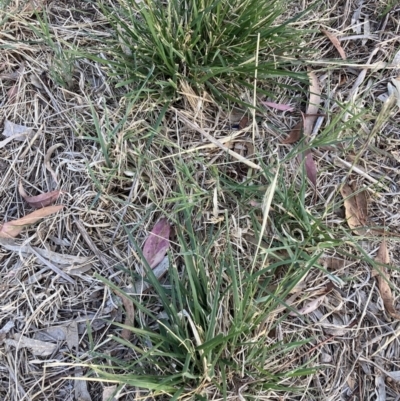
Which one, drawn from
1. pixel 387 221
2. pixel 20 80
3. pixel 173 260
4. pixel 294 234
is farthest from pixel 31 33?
pixel 387 221

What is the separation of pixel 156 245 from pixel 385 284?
69 centimetres

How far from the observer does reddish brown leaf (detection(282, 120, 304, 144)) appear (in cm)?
A: 162

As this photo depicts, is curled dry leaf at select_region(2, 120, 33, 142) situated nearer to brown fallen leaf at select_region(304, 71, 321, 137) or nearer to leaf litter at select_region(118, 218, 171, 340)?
leaf litter at select_region(118, 218, 171, 340)

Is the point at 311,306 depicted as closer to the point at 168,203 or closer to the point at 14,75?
the point at 168,203

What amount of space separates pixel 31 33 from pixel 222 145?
777 mm

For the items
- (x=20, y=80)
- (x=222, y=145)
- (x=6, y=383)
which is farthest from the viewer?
(x=20, y=80)

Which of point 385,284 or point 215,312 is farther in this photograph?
point 385,284

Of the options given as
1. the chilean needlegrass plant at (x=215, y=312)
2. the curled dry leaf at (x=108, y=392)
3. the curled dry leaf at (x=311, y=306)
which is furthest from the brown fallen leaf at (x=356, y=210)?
the curled dry leaf at (x=108, y=392)

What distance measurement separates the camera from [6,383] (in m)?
1.40

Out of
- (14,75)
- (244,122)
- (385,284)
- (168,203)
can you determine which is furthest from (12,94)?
(385,284)

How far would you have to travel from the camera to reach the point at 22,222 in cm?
152

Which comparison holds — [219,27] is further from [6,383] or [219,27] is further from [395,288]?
[6,383]

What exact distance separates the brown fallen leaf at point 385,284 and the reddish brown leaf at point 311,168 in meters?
0.28

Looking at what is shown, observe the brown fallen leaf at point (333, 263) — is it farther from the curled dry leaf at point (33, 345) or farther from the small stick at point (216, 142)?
the curled dry leaf at point (33, 345)
